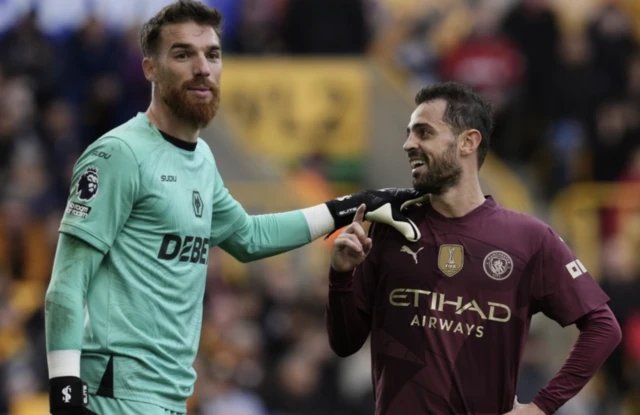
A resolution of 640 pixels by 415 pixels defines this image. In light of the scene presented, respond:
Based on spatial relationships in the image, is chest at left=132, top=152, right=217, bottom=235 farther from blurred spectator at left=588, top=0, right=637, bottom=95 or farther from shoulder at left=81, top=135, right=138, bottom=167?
blurred spectator at left=588, top=0, right=637, bottom=95

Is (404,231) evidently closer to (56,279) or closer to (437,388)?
(437,388)

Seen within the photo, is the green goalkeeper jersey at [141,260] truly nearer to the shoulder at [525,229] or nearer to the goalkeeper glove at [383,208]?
the goalkeeper glove at [383,208]

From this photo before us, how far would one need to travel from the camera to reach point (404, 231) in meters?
6.36

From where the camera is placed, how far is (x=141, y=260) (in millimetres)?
5688

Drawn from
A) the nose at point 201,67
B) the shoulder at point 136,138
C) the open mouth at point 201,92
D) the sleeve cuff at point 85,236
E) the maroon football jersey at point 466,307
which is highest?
the nose at point 201,67

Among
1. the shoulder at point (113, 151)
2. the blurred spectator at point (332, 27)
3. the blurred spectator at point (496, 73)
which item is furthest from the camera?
the blurred spectator at point (332, 27)

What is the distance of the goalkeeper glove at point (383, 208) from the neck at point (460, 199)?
131mm

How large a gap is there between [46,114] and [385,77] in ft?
11.1

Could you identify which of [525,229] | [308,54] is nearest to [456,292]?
[525,229]

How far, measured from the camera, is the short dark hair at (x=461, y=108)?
641 cm

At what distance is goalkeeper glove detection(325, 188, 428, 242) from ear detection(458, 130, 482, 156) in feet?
0.95

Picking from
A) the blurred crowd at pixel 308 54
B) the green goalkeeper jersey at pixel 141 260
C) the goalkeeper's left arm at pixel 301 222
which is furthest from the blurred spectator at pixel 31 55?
the green goalkeeper jersey at pixel 141 260

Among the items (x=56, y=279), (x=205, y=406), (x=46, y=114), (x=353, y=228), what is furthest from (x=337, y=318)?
(x=46, y=114)

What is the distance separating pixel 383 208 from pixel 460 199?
1.14 ft
